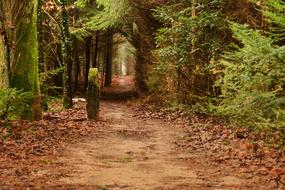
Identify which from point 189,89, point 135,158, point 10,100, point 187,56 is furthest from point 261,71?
point 189,89

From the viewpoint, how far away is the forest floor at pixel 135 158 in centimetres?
682

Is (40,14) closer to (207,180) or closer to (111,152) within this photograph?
(111,152)

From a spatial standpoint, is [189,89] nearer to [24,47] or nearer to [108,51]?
[24,47]

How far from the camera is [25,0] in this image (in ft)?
39.5

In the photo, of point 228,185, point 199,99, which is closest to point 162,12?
point 199,99

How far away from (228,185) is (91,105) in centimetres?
928

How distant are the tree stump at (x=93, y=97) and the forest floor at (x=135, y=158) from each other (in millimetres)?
1326

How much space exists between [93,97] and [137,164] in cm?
751

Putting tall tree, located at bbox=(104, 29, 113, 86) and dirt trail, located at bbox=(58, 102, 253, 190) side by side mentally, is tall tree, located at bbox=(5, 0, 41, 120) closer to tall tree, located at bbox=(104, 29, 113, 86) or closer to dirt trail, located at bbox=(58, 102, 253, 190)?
dirt trail, located at bbox=(58, 102, 253, 190)

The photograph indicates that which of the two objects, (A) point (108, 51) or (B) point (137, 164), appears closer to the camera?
(B) point (137, 164)

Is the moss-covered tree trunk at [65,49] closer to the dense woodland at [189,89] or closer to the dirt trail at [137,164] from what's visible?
the dense woodland at [189,89]

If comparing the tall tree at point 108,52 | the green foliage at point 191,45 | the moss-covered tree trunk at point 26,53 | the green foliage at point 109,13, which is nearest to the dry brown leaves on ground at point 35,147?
the moss-covered tree trunk at point 26,53

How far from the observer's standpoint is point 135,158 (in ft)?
29.9

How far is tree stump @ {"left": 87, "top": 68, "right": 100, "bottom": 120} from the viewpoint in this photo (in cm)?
1541
